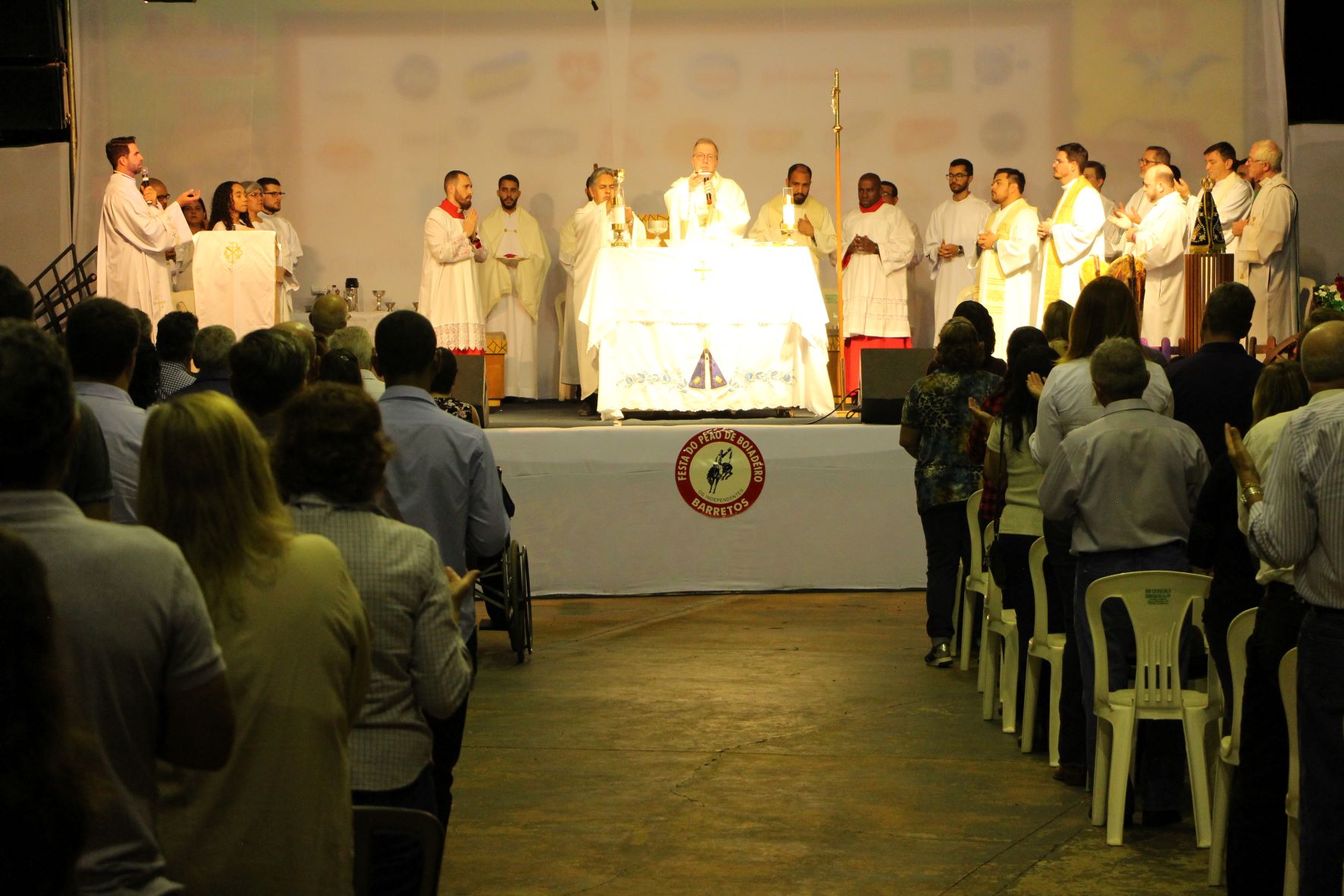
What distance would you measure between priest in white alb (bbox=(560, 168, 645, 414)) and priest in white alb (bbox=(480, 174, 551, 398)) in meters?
0.37

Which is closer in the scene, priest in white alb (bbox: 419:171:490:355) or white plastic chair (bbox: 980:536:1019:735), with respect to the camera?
white plastic chair (bbox: 980:536:1019:735)

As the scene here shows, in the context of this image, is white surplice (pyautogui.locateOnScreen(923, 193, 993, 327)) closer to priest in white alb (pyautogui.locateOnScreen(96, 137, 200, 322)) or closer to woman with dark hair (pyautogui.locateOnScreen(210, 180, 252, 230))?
woman with dark hair (pyautogui.locateOnScreen(210, 180, 252, 230))

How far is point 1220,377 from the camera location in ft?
18.5

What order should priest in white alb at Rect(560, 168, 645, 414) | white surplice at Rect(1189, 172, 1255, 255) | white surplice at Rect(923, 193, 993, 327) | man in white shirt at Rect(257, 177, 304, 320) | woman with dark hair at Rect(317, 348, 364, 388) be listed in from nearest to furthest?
woman with dark hair at Rect(317, 348, 364, 388)
priest in white alb at Rect(560, 168, 645, 414)
white surplice at Rect(1189, 172, 1255, 255)
man in white shirt at Rect(257, 177, 304, 320)
white surplice at Rect(923, 193, 993, 327)

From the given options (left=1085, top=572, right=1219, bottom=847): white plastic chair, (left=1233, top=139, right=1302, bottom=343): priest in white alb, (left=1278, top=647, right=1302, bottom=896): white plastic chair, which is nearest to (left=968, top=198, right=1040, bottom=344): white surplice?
(left=1233, top=139, right=1302, bottom=343): priest in white alb

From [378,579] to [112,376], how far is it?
1.43 meters

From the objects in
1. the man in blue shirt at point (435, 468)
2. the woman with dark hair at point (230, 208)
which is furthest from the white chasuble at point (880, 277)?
the man in blue shirt at point (435, 468)

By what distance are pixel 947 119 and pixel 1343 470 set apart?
39.0 ft

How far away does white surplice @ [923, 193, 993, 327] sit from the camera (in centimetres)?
1374

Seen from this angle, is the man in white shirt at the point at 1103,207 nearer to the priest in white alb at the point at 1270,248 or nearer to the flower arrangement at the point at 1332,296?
the priest in white alb at the point at 1270,248

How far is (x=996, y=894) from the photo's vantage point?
14.0ft

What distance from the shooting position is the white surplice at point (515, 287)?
14477 mm

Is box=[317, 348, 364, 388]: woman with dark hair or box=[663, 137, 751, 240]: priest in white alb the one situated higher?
box=[663, 137, 751, 240]: priest in white alb

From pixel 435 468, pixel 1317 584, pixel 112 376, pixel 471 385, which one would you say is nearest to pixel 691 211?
pixel 471 385
